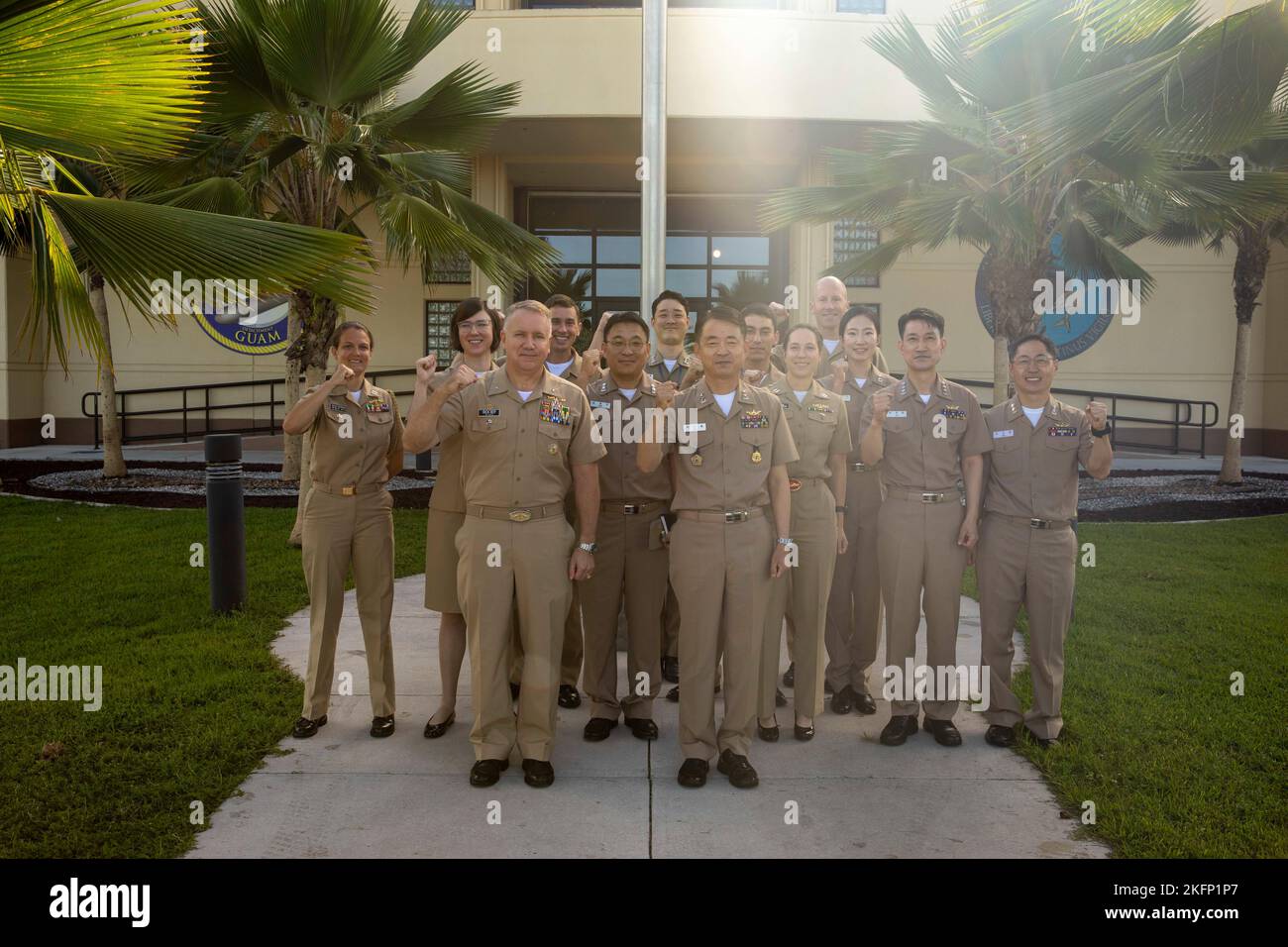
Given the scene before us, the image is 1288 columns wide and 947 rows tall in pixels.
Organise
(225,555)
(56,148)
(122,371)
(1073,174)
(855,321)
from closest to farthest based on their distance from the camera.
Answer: (56,148), (855,321), (225,555), (1073,174), (122,371)

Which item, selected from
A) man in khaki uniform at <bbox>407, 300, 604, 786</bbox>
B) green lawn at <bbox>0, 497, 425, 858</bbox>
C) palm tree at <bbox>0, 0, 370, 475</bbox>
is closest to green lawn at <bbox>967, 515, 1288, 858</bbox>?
man in khaki uniform at <bbox>407, 300, 604, 786</bbox>

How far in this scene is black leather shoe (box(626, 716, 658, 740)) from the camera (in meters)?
4.11

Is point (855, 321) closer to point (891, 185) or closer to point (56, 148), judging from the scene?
point (56, 148)

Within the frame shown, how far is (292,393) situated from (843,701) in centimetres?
710

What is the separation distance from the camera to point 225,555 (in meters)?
6.10

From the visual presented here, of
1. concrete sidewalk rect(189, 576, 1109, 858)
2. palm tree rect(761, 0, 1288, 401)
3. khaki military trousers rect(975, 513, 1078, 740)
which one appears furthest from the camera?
palm tree rect(761, 0, 1288, 401)

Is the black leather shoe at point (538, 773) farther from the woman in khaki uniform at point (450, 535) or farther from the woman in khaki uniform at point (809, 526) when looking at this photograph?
the woman in khaki uniform at point (809, 526)

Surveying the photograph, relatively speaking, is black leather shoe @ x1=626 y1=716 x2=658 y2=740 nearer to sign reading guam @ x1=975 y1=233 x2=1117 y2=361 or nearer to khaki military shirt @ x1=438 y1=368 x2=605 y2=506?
khaki military shirt @ x1=438 y1=368 x2=605 y2=506

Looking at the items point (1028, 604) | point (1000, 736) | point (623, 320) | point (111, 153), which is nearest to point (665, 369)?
point (623, 320)

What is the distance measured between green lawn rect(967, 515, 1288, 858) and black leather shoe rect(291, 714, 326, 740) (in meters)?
3.16

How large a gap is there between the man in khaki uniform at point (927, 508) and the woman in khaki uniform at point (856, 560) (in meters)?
0.29

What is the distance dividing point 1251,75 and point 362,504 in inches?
174

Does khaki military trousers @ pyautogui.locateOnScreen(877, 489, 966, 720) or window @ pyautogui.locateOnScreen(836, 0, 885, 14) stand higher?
window @ pyautogui.locateOnScreen(836, 0, 885, 14)
